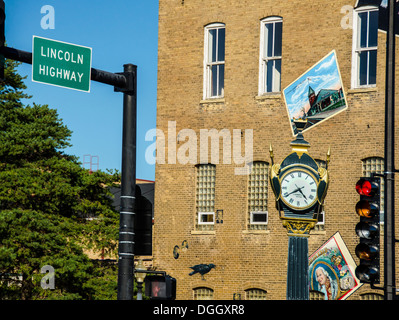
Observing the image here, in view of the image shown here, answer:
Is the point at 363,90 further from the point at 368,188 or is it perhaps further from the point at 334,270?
the point at 368,188

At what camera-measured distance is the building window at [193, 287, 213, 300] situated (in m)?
29.0

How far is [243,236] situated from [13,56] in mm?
18494

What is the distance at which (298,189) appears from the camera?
19547 millimetres

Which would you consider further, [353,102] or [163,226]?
[163,226]

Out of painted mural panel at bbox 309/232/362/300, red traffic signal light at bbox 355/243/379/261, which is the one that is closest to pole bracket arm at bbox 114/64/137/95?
red traffic signal light at bbox 355/243/379/261

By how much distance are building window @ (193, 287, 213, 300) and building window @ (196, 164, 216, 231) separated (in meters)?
2.18

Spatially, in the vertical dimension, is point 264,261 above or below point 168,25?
below

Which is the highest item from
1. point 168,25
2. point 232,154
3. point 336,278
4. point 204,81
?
point 168,25

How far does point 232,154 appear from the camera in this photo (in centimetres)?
2903

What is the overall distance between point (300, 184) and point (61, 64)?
9.47 m

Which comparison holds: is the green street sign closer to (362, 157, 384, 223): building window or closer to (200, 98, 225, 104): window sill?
(362, 157, 384, 223): building window
